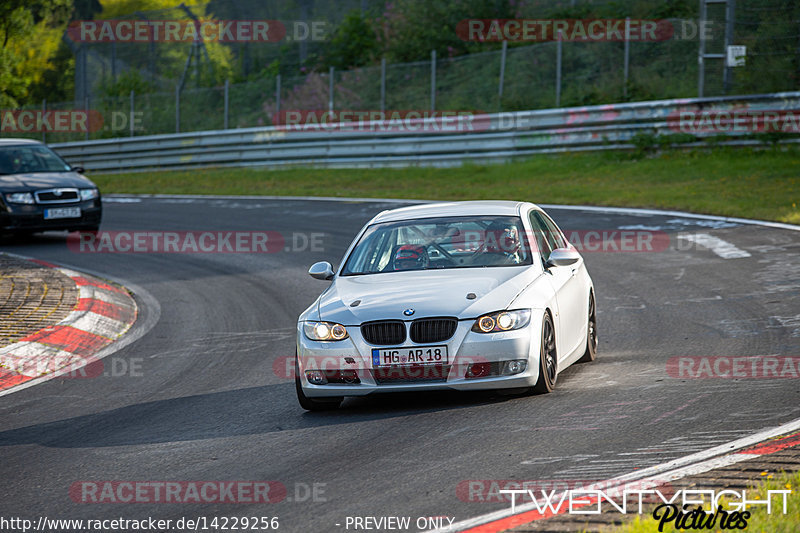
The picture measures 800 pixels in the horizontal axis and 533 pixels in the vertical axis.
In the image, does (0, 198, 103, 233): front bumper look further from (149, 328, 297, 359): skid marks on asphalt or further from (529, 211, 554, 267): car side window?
(529, 211, 554, 267): car side window

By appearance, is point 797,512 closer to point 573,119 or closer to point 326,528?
point 326,528

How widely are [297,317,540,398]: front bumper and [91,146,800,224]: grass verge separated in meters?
10.7

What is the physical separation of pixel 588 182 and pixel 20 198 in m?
12.0

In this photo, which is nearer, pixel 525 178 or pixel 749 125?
pixel 749 125

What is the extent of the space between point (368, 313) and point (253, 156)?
24706 millimetres

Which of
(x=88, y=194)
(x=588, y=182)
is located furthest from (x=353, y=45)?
(x=88, y=194)

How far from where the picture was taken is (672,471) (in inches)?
225

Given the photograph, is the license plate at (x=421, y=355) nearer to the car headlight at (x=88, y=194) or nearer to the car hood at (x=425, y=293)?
the car hood at (x=425, y=293)

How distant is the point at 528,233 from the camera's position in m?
8.83

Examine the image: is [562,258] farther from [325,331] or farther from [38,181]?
[38,181]

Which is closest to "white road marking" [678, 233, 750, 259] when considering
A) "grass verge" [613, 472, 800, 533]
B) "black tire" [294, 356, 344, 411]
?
"black tire" [294, 356, 344, 411]

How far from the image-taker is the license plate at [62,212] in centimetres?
1839

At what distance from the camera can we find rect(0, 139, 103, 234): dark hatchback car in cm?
1825

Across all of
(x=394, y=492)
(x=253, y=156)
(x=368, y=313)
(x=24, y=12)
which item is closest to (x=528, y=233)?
(x=368, y=313)
